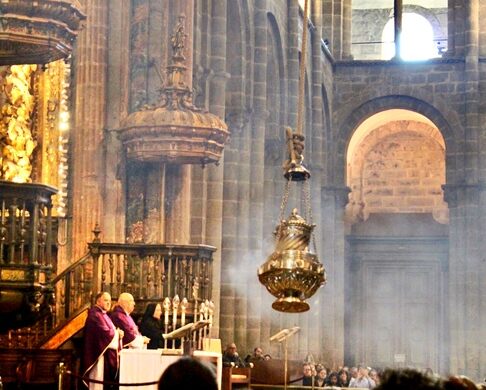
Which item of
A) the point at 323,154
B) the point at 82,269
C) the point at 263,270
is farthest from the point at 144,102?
the point at 323,154

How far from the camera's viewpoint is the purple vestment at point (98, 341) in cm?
1510

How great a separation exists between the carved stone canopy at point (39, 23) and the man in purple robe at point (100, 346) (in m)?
4.22

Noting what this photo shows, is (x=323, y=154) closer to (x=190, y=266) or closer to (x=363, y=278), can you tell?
(x=363, y=278)

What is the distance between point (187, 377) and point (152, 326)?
13310 millimetres

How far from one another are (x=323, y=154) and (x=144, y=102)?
16364 mm

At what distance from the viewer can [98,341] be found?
594 inches

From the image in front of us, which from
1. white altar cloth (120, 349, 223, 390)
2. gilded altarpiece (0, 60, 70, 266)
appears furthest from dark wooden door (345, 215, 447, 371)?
white altar cloth (120, 349, 223, 390)

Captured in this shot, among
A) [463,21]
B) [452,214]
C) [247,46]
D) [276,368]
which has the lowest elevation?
[276,368]

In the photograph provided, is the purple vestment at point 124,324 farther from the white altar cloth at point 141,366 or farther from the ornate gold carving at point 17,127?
the ornate gold carving at point 17,127

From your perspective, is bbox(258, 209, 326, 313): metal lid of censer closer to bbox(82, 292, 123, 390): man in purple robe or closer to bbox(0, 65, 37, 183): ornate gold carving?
bbox(82, 292, 123, 390): man in purple robe

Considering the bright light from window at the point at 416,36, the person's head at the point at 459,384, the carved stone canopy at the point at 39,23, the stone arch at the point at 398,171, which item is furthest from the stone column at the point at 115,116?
the bright light from window at the point at 416,36

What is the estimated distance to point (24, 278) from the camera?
12.2 meters

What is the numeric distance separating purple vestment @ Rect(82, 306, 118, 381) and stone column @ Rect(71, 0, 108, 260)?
198 inches

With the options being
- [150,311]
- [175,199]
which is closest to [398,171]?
[175,199]
